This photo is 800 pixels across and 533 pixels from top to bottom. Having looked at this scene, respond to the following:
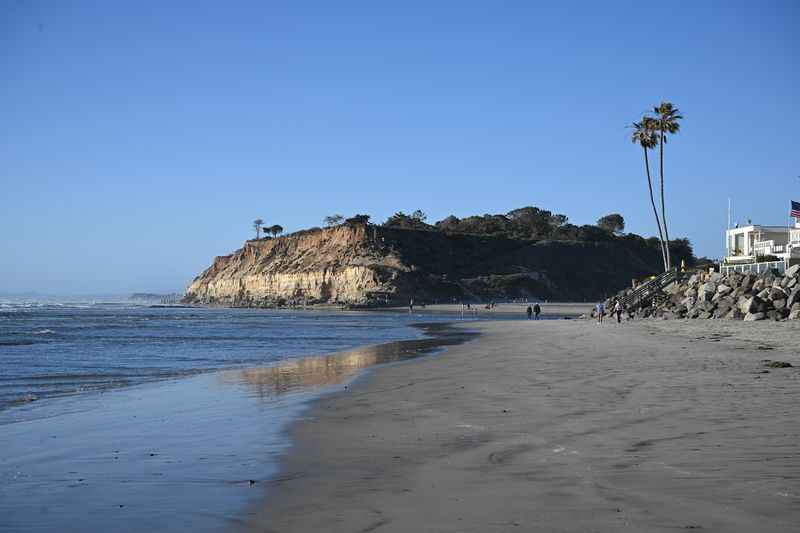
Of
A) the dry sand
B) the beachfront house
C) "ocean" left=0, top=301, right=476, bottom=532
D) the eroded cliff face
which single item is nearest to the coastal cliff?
the eroded cliff face

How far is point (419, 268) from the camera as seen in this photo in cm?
9506

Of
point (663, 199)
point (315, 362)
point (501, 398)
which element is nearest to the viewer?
point (501, 398)

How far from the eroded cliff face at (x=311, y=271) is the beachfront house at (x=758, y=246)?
164 ft

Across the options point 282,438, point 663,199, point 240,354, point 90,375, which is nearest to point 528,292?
point 663,199

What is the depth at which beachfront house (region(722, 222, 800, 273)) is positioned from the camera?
3417 cm

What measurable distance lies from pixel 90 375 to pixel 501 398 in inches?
402

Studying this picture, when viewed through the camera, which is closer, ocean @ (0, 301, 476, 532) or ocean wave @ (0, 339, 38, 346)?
ocean @ (0, 301, 476, 532)

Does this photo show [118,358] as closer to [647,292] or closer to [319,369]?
[319,369]

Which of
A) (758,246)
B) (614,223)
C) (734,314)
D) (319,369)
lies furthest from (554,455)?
(614,223)

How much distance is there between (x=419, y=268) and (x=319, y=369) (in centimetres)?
7863

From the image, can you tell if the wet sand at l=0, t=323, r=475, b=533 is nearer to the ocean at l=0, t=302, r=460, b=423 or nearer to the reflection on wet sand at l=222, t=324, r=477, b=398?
the reflection on wet sand at l=222, t=324, r=477, b=398

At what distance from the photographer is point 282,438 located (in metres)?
7.75

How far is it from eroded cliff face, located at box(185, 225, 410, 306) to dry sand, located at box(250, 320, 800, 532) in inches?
3050

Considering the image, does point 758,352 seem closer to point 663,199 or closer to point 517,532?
point 517,532
